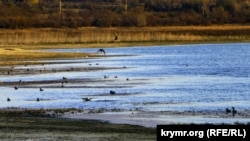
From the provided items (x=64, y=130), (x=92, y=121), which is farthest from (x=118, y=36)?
(x=64, y=130)

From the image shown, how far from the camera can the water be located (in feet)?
117

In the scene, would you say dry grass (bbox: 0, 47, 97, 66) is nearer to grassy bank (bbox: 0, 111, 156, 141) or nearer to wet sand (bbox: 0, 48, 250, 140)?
wet sand (bbox: 0, 48, 250, 140)

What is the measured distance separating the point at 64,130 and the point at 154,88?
56.3 ft

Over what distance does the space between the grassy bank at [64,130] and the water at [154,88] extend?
A: 5065mm

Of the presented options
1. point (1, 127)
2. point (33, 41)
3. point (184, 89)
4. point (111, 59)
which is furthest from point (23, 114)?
point (33, 41)

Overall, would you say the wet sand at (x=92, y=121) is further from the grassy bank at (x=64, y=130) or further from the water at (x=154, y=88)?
the water at (x=154, y=88)

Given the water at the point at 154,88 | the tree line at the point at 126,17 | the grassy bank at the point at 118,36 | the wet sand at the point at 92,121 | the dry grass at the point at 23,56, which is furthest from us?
the tree line at the point at 126,17

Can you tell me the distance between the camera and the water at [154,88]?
117 feet

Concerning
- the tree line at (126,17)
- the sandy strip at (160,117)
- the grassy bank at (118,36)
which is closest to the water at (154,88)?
the sandy strip at (160,117)

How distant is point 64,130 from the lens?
27094 millimetres

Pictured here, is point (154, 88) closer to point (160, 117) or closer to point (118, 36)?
point (160, 117)

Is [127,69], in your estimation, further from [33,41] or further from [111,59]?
→ [33,41]

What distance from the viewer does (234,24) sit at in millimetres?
127188

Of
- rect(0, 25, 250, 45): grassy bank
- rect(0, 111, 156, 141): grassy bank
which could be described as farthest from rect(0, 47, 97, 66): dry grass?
rect(0, 111, 156, 141): grassy bank
